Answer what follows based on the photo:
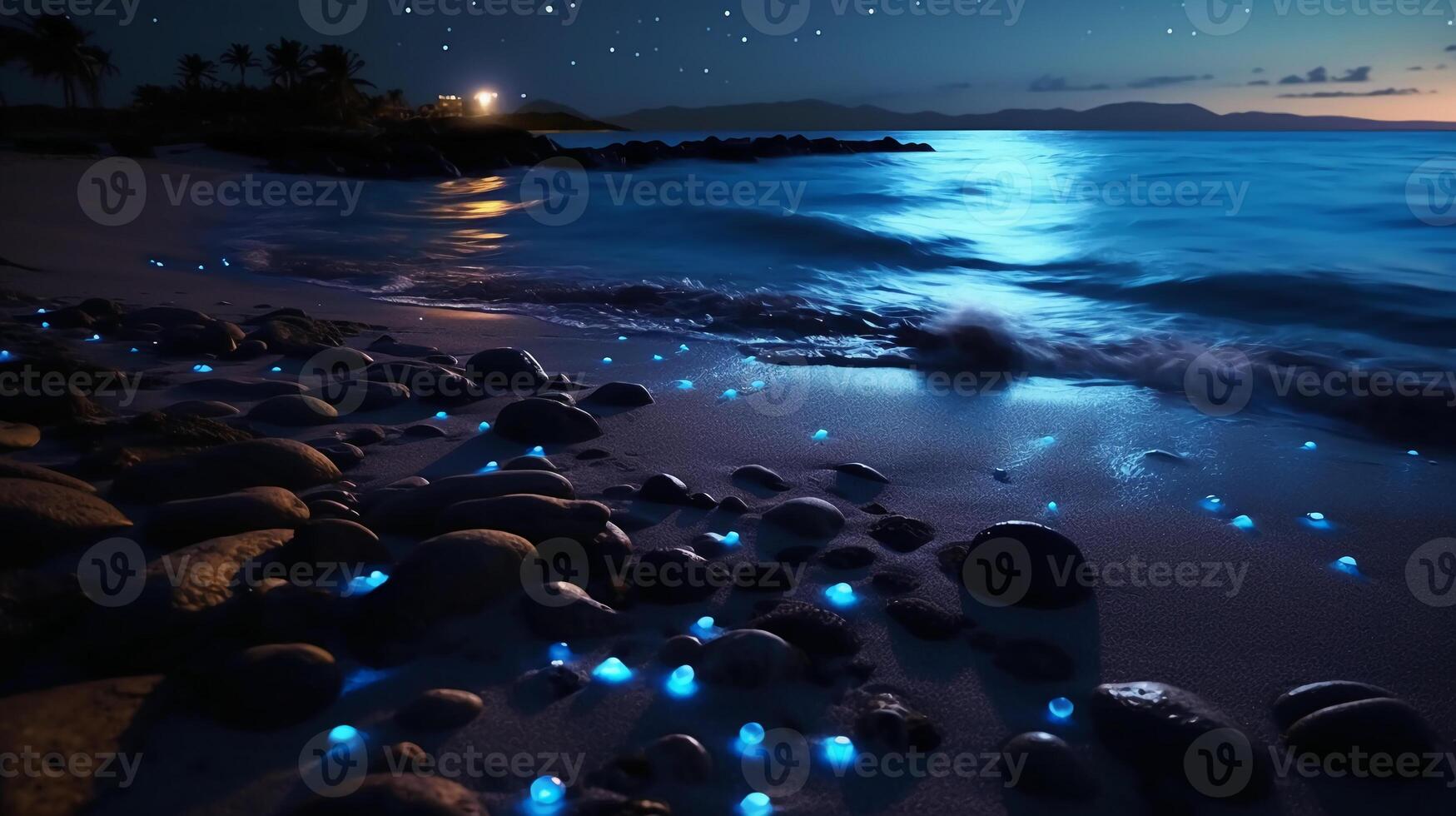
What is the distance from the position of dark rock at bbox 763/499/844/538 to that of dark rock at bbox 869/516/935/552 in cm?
12

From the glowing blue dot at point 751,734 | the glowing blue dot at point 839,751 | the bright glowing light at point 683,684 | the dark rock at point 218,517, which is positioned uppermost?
the dark rock at point 218,517

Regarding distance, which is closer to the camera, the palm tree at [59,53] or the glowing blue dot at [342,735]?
the glowing blue dot at [342,735]

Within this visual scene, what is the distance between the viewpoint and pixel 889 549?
99.0 inches

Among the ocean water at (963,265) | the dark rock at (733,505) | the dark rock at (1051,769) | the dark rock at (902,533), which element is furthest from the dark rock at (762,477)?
the ocean water at (963,265)

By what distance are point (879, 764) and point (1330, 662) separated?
1.33 metres

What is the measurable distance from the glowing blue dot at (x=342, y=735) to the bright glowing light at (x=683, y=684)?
67 centimetres

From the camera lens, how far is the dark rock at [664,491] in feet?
9.22

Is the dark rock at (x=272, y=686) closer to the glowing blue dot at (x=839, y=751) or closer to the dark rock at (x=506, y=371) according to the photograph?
the glowing blue dot at (x=839, y=751)

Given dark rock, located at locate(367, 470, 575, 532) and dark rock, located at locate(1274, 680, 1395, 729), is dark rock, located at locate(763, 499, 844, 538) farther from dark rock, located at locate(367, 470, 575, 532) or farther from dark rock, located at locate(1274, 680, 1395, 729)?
dark rock, located at locate(1274, 680, 1395, 729)

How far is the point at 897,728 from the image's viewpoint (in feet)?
5.78

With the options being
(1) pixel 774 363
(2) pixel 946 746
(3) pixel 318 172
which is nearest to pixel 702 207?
(1) pixel 774 363

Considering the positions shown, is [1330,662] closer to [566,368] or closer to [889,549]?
[889,549]

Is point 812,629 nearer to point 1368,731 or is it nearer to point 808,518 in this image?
point 808,518

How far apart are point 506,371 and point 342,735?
284 centimetres
